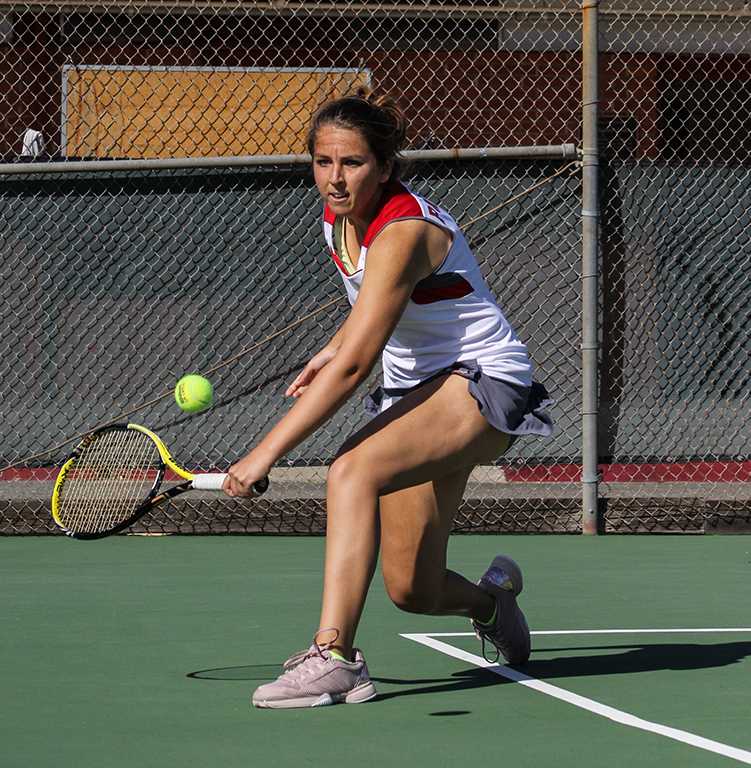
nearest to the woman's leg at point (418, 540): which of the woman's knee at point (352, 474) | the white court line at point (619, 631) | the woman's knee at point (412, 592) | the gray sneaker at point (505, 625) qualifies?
the woman's knee at point (412, 592)

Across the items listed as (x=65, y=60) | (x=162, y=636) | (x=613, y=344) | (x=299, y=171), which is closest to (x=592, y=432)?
(x=613, y=344)

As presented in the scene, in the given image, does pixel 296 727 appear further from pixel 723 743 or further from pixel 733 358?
pixel 733 358

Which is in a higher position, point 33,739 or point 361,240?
point 361,240

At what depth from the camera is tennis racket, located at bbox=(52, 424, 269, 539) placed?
18.0 ft

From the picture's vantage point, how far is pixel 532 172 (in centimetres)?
917

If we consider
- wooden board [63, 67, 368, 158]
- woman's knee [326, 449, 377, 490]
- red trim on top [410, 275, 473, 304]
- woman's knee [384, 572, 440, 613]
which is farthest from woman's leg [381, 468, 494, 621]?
wooden board [63, 67, 368, 158]

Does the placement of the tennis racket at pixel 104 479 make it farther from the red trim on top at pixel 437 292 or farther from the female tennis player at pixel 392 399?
the red trim on top at pixel 437 292

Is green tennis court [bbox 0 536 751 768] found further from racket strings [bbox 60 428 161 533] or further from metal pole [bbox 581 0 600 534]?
metal pole [bbox 581 0 600 534]

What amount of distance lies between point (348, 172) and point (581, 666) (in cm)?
172

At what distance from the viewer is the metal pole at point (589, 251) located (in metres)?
9.00

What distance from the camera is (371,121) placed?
4809 mm

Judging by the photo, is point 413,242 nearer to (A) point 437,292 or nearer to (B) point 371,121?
(A) point 437,292

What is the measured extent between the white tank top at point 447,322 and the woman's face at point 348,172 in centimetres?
6

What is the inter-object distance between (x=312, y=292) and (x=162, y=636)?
11.4 feet
